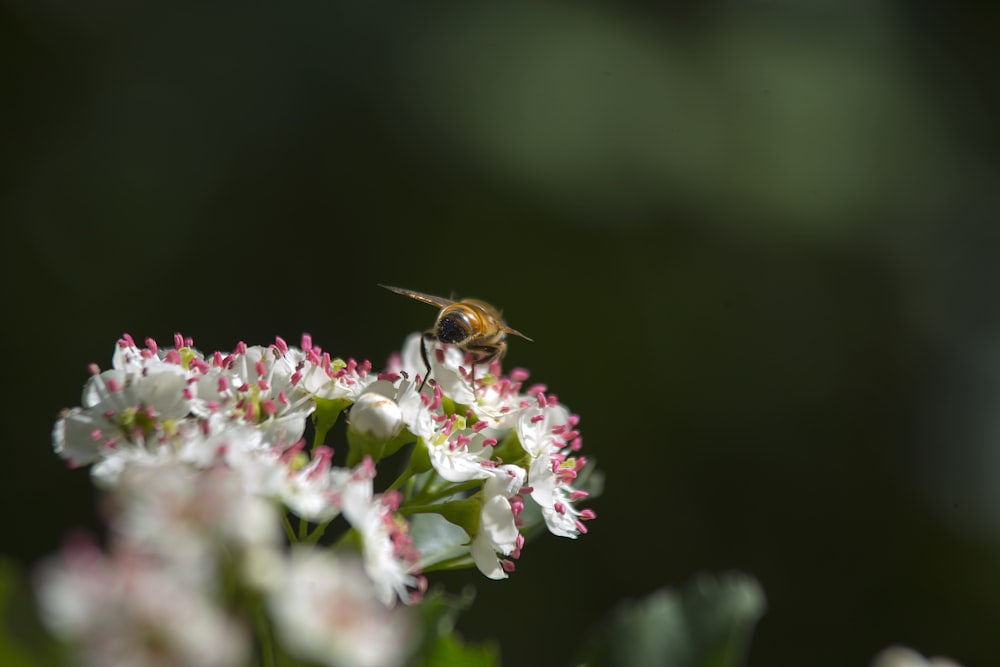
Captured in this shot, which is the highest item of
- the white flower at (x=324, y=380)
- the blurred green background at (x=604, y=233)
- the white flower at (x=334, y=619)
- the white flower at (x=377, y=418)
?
the white flower at (x=334, y=619)

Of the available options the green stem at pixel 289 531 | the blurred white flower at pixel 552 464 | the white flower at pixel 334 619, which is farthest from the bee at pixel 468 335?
the white flower at pixel 334 619

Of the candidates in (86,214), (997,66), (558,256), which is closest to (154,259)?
(86,214)

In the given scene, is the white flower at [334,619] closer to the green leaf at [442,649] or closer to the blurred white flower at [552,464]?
the green leaf at [442,649]

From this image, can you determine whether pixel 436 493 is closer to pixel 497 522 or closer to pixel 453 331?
pixel 497 522

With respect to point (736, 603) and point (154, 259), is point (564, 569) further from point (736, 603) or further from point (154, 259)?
point (736, 603)

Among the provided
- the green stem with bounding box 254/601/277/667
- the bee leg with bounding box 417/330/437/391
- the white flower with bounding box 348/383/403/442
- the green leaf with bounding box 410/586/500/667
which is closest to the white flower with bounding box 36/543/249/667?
the green stem with bounding box 254/601/277/667

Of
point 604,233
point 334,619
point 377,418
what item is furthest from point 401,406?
point 604,233
